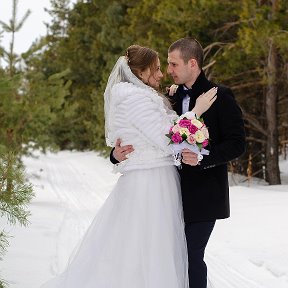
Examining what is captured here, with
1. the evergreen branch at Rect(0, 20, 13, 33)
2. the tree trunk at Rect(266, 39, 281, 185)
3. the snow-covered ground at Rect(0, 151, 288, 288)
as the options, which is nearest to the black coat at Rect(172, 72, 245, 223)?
the snow-covered ground at Rect(0, 151, 288, 288)

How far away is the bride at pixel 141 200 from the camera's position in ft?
11.6

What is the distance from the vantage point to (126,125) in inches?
142

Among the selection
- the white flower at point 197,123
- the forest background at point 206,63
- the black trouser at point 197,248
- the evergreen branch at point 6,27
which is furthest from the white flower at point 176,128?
the evergreen branch at point 6,27

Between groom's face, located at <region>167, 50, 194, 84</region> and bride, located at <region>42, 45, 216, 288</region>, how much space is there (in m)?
0.18

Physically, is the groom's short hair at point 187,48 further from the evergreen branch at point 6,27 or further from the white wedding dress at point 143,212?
the evergreen branch at point 6,27

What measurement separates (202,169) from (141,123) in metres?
0.54

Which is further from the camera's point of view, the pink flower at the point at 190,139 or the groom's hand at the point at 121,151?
the groom's hand at the point at 121,151

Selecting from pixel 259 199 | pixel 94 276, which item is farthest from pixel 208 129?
pixel 259 199

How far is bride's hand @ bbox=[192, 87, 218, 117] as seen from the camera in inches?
134

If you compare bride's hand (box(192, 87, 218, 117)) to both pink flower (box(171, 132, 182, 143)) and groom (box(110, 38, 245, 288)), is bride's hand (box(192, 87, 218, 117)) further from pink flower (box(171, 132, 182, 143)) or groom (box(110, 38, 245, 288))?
pink flower (box(171, 132, 182, 143))

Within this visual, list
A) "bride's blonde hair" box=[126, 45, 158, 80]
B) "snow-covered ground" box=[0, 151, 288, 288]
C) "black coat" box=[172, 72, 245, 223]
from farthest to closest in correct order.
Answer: "snow-covered ground" box=[0, 151, 288, 288], "bride's blonde hair" box=[126, 45, 158, 80], "black coat" box=[172, 72, 245, 223]

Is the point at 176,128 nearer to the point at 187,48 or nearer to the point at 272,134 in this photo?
the point at 187,48

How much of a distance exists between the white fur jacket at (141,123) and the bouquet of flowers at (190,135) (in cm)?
21

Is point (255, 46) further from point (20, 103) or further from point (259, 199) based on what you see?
point (20, 103)
